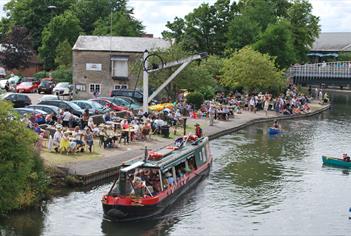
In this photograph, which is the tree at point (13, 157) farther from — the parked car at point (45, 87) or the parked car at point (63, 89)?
the parked car at point (45, 87)

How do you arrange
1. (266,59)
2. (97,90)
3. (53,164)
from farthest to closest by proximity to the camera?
(266,59) → (97,90) → (53,164)

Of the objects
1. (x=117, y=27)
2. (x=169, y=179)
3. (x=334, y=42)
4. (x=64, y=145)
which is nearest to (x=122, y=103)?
(x=64, y=145)

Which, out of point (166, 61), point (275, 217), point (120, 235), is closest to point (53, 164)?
point (120, 235)

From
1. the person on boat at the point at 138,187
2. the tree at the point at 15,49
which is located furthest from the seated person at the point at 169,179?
the tree at the point at 15,49

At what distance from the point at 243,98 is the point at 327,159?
33.5 m

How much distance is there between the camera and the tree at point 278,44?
94.5 meters

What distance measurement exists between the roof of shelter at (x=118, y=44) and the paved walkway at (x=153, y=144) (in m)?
12.0

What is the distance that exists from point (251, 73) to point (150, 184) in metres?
49.3

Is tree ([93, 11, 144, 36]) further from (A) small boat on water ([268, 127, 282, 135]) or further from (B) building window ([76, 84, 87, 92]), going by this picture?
(A) small boat on water ([268, 127, 282, 135])

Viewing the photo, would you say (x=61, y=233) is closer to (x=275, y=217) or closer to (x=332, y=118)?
(x=275, y=217)

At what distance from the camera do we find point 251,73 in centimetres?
7844

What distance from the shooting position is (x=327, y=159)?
43.6m

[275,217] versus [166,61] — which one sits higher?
[166,61]

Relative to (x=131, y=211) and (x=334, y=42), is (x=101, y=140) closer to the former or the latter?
(x=131, y=211)
